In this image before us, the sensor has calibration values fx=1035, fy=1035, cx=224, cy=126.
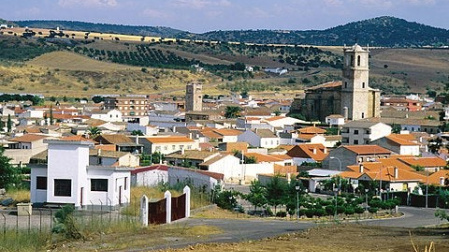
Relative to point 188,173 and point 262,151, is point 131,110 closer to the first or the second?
point 262,151

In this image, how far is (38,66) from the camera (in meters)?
148

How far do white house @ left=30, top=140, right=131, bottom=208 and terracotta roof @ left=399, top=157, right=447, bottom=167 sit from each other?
25.5 m

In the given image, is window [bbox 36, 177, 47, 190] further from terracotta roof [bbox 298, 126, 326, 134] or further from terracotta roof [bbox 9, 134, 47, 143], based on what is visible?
terracotta roof [bbox 298, 126, 326, 134]

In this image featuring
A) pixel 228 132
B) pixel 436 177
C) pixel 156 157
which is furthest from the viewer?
pixel 228 132

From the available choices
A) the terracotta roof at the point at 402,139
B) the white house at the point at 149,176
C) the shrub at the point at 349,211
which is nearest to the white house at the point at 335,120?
the terracotta roof at the point at 402,139

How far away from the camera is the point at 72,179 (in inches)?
1375

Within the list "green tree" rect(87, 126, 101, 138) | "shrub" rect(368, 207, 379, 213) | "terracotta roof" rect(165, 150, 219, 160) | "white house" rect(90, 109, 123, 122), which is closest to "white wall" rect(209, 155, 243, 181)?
"terracotta roof" rect(165, 150, 219, 160)

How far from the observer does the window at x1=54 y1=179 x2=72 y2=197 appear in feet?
115

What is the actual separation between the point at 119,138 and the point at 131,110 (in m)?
45.5

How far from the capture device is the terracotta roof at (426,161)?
56.8 meters

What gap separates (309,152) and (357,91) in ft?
84.7

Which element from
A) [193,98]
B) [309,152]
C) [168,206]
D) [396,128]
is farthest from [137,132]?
[168,206]

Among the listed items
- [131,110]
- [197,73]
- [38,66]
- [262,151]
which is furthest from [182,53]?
[262,151]

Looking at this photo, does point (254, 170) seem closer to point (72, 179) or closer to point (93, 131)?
point (93, 131)
